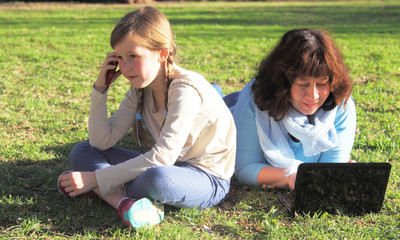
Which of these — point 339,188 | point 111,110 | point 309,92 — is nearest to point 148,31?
point 309,92

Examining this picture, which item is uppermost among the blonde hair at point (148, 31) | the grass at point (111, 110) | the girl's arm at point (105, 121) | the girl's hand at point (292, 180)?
the blonde hair at point (148, 31)

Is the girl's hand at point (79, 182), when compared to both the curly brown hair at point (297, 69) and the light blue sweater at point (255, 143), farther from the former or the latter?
the curly brown hair at point (297, 69)

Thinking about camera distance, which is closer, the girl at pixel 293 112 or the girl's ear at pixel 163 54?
the girl's ear at pixel 163 54

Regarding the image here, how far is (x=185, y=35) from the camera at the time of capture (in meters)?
11.2

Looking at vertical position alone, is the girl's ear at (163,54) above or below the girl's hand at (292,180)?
above

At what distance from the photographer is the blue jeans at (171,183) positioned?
8.74 feet

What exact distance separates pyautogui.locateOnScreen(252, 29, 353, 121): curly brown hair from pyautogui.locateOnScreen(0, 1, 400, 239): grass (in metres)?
0.69

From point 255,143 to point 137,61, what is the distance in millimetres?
1153

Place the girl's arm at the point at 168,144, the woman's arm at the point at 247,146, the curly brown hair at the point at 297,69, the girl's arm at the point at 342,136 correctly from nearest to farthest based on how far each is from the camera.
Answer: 1. the girl's arm at the point at 168,144
2. the curly brown hair at the point at 297,69
3. the girl's arm at the point at 342,136
4. the woman's arm at the point at 247,146

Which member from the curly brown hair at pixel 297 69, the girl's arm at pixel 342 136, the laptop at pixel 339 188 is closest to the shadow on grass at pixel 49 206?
the laptop at pixel 339 188

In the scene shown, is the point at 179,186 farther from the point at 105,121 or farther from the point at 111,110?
the point at 111,110

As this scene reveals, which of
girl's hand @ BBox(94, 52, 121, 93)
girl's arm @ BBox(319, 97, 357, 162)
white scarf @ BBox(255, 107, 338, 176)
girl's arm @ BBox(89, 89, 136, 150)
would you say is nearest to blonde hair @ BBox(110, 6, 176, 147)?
girl's hand @ BBox(94, 52, 121, 93)

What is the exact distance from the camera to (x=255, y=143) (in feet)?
11.1

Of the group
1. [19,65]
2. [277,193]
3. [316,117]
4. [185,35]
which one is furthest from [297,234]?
[185,35]
